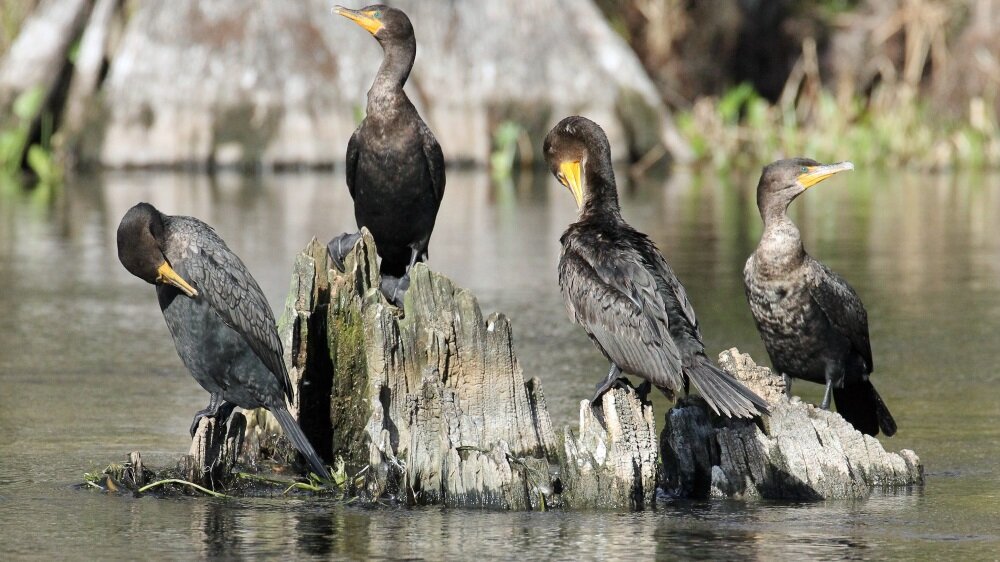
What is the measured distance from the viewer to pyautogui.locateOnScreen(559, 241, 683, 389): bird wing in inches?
218

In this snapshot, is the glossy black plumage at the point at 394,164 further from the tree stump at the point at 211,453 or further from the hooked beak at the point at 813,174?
the tree stump at the point at 211,453

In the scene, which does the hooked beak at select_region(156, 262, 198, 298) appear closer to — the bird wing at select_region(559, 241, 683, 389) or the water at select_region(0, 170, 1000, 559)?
the water at select_region(0, 170, 1000, 559)

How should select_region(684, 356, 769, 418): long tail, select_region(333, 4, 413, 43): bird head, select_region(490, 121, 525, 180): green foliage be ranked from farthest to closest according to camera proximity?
select_region(490, 121, 525, 180): green foliage → select_region(333, 4, 413, 43): bird head → select_region(684, 356, 769, 418): long tail

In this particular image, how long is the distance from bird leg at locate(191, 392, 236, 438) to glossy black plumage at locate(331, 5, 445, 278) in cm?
202

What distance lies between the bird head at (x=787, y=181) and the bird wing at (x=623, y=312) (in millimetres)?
1321

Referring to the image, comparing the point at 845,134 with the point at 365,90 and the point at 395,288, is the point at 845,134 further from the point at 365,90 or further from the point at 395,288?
the point at 395,288

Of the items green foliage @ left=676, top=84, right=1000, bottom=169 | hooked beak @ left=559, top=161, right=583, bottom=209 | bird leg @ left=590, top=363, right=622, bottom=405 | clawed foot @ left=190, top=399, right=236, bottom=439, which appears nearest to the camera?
bird leg @ left=590, top=363, right=622, bottom=405

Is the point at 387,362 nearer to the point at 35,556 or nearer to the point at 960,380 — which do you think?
the point at 35,556

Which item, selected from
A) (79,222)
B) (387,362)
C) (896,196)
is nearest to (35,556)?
(387,362)

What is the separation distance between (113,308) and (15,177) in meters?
12.7

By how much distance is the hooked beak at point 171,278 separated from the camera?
222 inches

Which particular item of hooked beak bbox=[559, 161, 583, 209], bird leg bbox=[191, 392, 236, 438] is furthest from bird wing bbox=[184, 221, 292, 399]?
hooked beak bbox=[559, 161, 583, 209]

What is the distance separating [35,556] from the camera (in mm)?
4801

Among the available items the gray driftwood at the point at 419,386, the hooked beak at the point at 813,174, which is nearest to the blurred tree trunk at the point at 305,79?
the hooked beak at the point at 813,174
